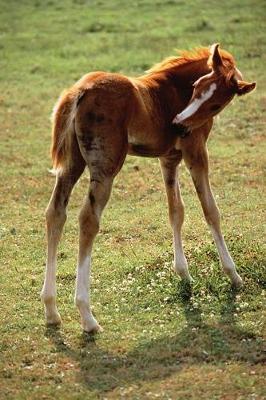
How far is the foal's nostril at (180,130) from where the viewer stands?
8.88 metres

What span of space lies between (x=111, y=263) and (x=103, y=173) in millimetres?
2325

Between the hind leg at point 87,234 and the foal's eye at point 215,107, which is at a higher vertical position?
the foal's eye at point 215,107

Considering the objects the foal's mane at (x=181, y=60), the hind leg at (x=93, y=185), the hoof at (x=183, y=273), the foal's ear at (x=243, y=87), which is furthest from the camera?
the hoof at (x=183, y=273)

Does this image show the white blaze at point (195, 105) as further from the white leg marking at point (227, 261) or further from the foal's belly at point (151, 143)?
the white leg marking at point (227, 261)

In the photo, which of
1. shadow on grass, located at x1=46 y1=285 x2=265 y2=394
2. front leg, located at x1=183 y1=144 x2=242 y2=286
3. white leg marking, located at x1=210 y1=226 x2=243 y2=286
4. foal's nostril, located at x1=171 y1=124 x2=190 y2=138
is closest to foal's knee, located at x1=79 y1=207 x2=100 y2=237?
shadow on grass, located at x1=46 y1=285 x2=265 y2=394

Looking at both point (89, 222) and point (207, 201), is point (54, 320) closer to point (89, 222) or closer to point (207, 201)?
point (89, 222)

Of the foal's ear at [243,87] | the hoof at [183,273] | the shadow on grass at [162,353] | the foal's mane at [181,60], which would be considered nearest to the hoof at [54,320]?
the shadow on grass at [162,353]

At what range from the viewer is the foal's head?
8.84 metres

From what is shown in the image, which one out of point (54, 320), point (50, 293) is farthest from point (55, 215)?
point (54, 320)

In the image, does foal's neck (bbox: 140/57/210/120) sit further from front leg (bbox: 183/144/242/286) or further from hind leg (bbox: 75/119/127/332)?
hind leg (bbox: 75/119/127/332)

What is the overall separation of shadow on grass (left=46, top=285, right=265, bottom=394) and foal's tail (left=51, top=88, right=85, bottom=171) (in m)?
1.68

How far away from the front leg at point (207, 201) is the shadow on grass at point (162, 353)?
74 cm

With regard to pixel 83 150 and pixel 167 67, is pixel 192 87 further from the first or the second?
pixel 83 150

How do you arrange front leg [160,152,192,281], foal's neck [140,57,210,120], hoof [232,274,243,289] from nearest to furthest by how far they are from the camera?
foal's neck [140,57,210,120] < hoof [232,274,243,289] < front leg [160,152,192,281]
